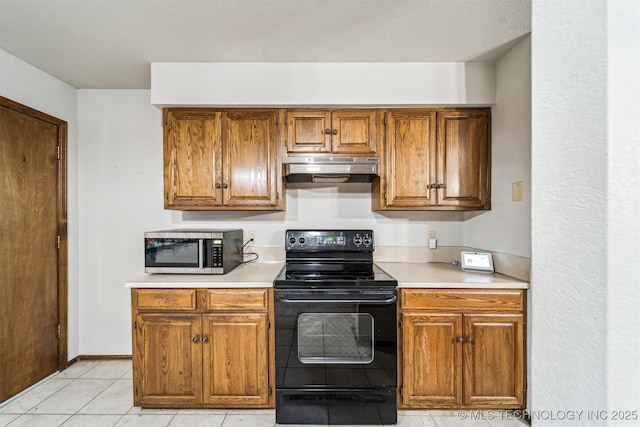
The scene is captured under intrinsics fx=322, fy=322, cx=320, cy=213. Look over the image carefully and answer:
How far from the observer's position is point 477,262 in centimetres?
239

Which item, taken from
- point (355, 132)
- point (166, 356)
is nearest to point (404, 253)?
point (355, 132)

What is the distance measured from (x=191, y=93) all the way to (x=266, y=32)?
30.1 inches

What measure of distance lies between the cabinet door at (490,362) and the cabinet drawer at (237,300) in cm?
131

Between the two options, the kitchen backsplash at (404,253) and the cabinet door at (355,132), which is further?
the kitchen backsplash at (404,253)

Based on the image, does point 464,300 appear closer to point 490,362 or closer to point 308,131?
point 490,362

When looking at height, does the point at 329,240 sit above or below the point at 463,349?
above

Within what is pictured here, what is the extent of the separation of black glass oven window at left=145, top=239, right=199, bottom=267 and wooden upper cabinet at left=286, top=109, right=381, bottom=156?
101 cm

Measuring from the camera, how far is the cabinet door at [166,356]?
6.81 ft

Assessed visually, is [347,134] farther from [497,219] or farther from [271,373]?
[271,373]

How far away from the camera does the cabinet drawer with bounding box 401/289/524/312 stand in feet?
6.73

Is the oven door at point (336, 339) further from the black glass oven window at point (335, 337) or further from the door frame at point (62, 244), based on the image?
the door frame at point (62, 244)

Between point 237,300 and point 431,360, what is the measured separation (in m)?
1.30

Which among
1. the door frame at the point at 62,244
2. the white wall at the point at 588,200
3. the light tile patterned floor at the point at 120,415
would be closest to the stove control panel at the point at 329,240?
the light tile patterned floor at the point at 120,415
